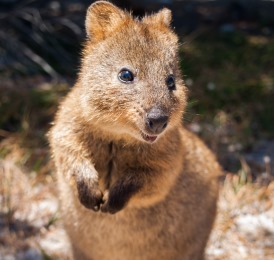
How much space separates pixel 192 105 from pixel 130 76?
299 cm

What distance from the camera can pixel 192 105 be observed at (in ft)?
20.2

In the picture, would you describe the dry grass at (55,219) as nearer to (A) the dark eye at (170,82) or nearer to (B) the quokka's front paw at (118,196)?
(B) the quokka's front paw at (118,196)

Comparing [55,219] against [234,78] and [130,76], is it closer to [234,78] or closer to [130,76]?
[130,76]

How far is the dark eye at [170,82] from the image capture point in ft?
10.9

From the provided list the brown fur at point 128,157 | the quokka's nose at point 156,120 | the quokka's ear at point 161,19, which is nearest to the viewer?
the quokka's nose at point 156,120

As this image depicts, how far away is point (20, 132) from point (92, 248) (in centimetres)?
210

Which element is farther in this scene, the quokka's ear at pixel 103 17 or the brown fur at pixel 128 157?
the quokka's ear at pixel 103 17

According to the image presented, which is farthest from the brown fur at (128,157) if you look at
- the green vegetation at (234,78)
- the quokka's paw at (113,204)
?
the green vegetation at (234,78)

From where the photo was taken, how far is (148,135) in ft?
10.2

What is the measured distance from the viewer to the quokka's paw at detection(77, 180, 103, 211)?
3.47 metres

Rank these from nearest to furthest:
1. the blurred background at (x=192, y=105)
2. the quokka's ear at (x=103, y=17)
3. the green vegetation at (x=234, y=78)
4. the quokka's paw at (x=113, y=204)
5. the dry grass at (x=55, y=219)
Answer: the quokka's paw at (x=113, y=204) < the quokka's ear at (x=103, y=17) < the dry grass at (x=55, y=219) < the blurred background at (x=192, y=105) < the green vegetation at (x=234, y=78)

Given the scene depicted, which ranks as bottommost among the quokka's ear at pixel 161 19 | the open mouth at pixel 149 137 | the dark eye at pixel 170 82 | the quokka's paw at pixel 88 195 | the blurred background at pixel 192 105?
the blurred background at pixel 192 105

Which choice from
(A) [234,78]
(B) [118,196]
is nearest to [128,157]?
(B) [118,196]

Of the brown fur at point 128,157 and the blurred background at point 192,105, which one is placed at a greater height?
the brown fur at point 128,157
